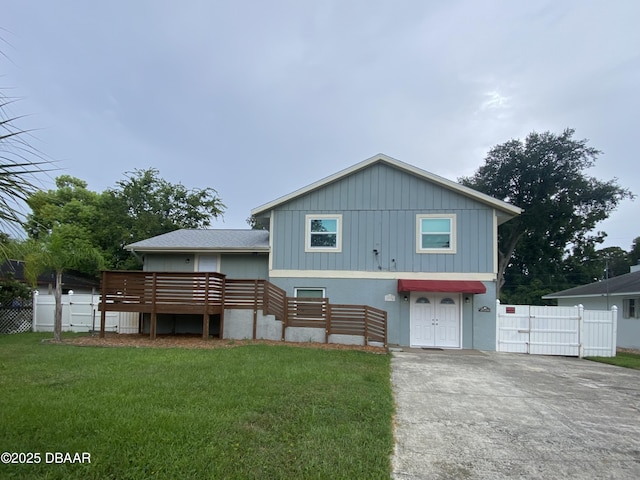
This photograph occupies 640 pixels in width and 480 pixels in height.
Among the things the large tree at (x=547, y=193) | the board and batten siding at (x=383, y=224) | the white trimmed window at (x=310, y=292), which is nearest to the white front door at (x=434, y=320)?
the board and batten siding at (x=383, y=224)

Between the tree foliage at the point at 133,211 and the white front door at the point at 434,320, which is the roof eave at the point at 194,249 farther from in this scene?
the tree foliage at the point at 133,211

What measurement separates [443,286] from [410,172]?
4.19 meters

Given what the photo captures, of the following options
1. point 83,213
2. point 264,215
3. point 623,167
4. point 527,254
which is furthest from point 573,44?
point 83,213

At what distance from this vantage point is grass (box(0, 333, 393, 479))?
3352 millimetres

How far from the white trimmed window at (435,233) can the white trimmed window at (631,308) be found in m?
11.2

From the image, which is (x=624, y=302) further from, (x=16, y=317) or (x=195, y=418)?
(x=16, y=317)

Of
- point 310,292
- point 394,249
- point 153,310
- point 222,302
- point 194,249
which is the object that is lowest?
point 153,310

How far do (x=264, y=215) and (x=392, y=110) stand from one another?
6900 mm

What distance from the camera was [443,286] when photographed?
41.1 feet

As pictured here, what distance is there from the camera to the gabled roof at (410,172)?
13.1 meters

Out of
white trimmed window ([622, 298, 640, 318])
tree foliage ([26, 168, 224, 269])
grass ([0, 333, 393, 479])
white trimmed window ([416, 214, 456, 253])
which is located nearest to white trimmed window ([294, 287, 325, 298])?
white trimmed window ([416, 214, 456, 253])

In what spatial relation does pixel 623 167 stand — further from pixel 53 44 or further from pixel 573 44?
pixel 53 44

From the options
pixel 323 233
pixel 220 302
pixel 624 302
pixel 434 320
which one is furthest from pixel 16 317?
pixel 624 302

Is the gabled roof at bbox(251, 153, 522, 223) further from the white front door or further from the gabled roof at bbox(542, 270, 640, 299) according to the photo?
the gabled roof at bbox(542, 270, 640, 299)
